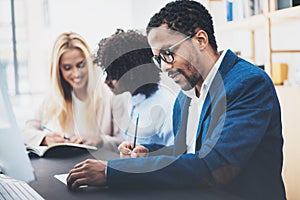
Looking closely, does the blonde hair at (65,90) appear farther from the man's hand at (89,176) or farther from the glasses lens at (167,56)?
the man's hand at (89,176)

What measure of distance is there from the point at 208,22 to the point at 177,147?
0.38 m

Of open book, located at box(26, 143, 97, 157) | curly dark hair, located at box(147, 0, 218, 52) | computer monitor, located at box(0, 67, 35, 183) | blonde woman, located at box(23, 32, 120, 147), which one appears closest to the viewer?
computer monitor, located at box(0, 67, 35, 183)

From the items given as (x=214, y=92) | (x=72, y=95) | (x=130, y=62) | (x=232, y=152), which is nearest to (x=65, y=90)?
(x=72, y=95)

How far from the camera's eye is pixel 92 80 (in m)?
2.84

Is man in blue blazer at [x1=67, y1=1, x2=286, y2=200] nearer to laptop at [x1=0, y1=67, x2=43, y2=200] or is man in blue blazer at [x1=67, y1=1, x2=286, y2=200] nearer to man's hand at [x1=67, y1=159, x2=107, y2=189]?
man's hand at [x1=67, y1=159, x2=107, y2=189]

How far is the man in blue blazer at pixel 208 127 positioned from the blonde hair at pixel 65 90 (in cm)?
143

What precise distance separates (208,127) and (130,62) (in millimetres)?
938

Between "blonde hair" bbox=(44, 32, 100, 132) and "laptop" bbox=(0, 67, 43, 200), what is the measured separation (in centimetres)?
165

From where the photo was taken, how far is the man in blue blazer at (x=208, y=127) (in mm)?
1038

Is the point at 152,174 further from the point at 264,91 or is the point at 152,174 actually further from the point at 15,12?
the point at 15,12

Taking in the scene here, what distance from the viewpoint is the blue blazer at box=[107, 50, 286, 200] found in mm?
1035

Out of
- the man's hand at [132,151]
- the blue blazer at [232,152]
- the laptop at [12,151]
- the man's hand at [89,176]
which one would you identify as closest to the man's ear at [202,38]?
the blue blazer at [232,152]

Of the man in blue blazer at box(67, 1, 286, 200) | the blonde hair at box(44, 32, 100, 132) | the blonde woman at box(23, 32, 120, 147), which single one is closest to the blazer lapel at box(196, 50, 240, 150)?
the man in blue blazer at box(67, 1, 286, 200)

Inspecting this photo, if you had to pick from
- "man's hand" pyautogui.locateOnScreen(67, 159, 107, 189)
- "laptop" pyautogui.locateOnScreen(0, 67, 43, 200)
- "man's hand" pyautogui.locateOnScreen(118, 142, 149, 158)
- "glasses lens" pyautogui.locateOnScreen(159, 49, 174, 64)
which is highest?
"glasses lens" pyautogui.locateOnScreen(159, 49, 174, 64)
